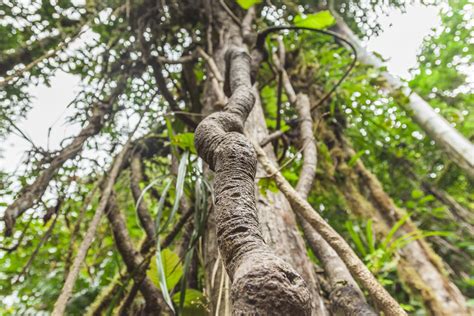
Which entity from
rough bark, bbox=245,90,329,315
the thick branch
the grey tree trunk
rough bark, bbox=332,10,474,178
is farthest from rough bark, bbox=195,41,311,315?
rough bark, bbox=332,10,474,178

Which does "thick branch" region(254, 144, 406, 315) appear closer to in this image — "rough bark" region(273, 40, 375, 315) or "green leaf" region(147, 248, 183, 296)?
"rough bark" region(273, 40, 375, 315)

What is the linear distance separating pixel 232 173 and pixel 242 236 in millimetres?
82

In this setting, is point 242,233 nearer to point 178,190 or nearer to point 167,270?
point 178,190

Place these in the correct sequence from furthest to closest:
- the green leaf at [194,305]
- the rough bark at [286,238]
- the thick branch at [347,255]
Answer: the green leaf at [194,305]
the rough bark at [286,238]
the thick branch at [347,255]

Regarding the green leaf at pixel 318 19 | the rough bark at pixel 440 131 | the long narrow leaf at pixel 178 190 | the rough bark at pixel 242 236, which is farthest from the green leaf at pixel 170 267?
the rough bark at pixel 440 131

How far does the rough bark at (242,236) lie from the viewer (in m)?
0.22

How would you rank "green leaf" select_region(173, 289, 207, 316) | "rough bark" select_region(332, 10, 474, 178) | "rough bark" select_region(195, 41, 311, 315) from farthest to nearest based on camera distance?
1. "rough bark" select_region(332, 10, 474, 178)
2. "green leaf" select_region(173, 289, 207, 316)
3. "rough bark" select_region(195, 41, 311, 315)

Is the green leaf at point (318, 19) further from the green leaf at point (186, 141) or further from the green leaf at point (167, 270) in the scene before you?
the green leaf at point (167, 270)

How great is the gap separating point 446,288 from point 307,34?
1.59 m

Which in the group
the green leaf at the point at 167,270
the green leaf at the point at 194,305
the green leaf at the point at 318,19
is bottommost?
the green leaf at the point at 194,305

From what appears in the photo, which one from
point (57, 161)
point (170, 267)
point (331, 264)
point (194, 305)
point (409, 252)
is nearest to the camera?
point (331, 264)

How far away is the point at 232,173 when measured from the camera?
0.35 m

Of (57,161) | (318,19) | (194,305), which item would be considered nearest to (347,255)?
(194,305)

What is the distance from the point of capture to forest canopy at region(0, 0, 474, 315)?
0.53 metres
